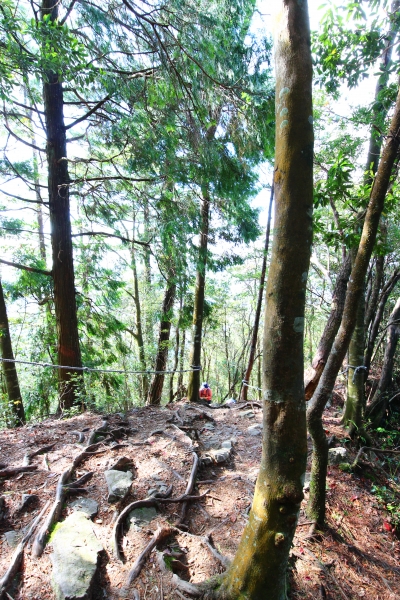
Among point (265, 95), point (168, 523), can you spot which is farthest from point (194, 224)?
point (168, 523)

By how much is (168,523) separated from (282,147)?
2.76 metres

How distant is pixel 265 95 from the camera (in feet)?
11.9

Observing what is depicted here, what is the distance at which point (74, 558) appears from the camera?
1.89m

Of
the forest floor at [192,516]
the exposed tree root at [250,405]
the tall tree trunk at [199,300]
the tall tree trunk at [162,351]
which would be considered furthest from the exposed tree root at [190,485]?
the tall tree trunk at [162,351]

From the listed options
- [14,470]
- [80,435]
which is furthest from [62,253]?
[14,470]

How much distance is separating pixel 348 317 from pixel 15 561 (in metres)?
2.85

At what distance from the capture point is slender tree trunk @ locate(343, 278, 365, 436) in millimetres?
3924

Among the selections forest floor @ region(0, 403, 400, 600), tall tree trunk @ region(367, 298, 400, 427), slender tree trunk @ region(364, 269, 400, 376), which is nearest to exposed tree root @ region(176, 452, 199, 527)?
forest floor @ region(0, 403, 400, 600)

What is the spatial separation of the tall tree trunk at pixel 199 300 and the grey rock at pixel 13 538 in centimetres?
384

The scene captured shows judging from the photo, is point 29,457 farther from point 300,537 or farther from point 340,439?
point 340,439

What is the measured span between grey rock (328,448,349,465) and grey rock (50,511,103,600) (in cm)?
261

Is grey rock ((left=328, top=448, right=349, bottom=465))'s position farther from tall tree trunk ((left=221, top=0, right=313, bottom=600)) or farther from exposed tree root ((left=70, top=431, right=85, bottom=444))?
exposed tree root ((left=70, top=431, right=85, bottom=444))

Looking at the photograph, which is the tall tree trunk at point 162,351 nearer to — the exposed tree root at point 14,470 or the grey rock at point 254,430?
the grey rock at point 254,430

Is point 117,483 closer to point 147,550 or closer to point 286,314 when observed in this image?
point 147,550
